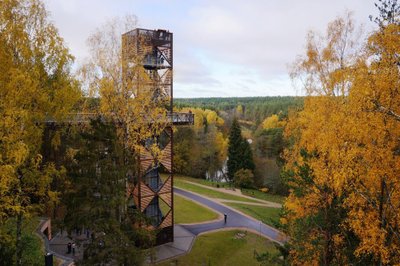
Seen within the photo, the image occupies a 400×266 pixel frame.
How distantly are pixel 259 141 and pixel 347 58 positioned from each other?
47077mm

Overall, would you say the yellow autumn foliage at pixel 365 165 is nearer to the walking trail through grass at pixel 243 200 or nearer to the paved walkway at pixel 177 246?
the paved walkway at pixel 177 246

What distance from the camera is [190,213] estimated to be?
32469 mm

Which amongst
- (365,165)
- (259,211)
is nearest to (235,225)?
(259,211)

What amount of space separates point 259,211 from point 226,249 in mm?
11819

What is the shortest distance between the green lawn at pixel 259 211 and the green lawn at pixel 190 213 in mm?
3904

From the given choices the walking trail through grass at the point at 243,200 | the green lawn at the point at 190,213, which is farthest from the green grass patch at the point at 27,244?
the walking trail through grass at the point at 243,200

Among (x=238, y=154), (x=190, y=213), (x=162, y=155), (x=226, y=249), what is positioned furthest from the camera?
(x=238, y=154)

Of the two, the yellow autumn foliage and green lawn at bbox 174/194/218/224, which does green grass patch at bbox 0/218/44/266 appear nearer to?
the yellow autumn foliage

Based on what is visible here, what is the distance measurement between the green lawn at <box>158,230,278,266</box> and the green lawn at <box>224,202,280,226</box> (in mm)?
5494

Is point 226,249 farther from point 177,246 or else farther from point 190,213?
point 190,213

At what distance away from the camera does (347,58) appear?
1503cm

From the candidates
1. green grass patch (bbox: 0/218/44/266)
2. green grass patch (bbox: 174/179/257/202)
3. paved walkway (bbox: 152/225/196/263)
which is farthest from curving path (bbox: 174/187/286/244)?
green grass patch (bbox: 0/218/44/266)

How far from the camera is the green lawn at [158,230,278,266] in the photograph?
74.1 feet

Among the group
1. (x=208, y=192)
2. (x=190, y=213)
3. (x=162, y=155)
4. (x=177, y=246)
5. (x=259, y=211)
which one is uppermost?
(x=162, y=155)
